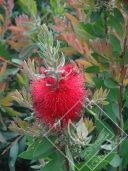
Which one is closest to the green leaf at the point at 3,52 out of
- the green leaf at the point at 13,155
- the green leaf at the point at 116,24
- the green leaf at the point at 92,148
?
the green leaf at the point at 13,155

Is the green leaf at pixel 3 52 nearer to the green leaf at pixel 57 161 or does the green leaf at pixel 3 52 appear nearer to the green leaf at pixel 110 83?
the green leaf at pixel 110 83

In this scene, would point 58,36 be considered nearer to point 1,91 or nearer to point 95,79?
point 1,91

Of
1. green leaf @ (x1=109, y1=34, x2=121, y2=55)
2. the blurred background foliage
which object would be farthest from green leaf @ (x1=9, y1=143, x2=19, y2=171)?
green leaf @ (x1=109, y1=34, x2=121, y2=55)

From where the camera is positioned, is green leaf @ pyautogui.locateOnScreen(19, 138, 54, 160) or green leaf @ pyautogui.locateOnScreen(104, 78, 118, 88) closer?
green leaf @ pyautogui.locateOnScreen(19, 138, 54, 160)

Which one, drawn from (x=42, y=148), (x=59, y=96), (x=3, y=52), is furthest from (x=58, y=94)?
(x=3, y=52)

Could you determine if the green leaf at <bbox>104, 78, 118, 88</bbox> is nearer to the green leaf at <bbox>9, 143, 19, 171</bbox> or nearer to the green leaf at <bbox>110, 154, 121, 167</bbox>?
the green leaf at <bbox>110, 154, 121, 167</bbox>

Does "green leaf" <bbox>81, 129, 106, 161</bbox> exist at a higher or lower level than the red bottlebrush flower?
lower
